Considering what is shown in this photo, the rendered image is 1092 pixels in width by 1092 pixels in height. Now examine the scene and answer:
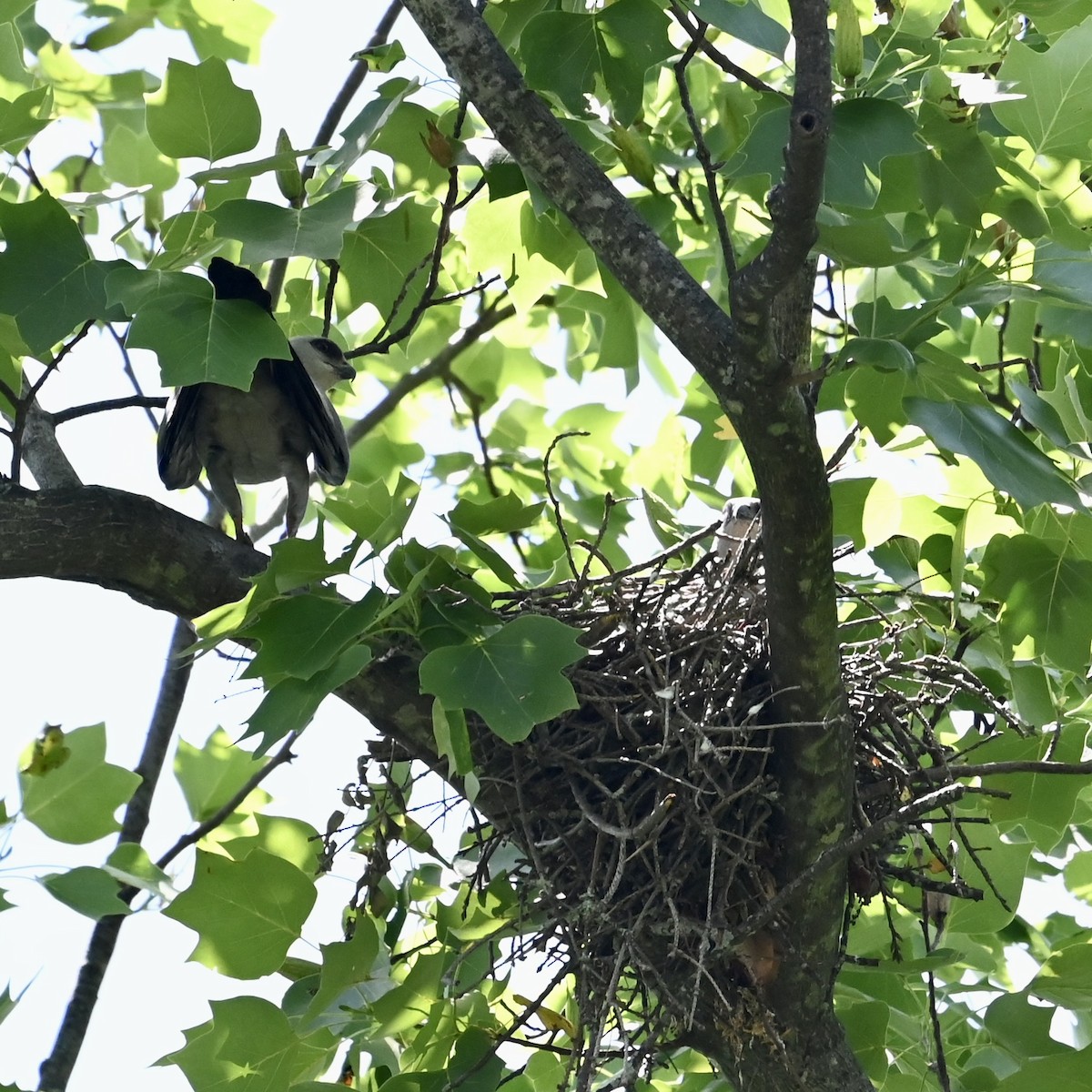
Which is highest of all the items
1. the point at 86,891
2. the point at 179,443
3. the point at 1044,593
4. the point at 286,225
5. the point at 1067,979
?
the point at 179,443

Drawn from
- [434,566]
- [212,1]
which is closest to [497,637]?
[434,566]

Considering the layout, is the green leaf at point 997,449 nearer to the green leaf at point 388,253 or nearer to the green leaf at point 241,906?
the green leaf at point 388,253

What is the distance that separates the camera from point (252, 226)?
224cm

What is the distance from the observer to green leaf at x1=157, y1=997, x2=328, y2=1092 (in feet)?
8.14

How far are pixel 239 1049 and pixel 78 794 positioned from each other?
78cm

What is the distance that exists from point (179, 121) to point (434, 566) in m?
0.99

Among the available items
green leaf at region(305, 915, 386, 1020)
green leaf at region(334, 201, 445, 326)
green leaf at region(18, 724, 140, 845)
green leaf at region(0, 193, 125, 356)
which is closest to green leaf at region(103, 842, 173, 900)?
green leaf at region(18, 724, 140, 845)

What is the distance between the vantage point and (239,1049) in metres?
2.49

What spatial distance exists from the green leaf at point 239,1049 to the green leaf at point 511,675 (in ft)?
2.66

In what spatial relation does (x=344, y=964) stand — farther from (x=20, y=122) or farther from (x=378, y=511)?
(x=20, y=122)

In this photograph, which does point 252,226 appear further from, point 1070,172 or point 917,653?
point 917,653

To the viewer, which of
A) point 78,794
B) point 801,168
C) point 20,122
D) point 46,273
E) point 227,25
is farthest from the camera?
point 227,25

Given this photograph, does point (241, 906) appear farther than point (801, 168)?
Yes

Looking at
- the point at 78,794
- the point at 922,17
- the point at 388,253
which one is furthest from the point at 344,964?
the point at 922,17
